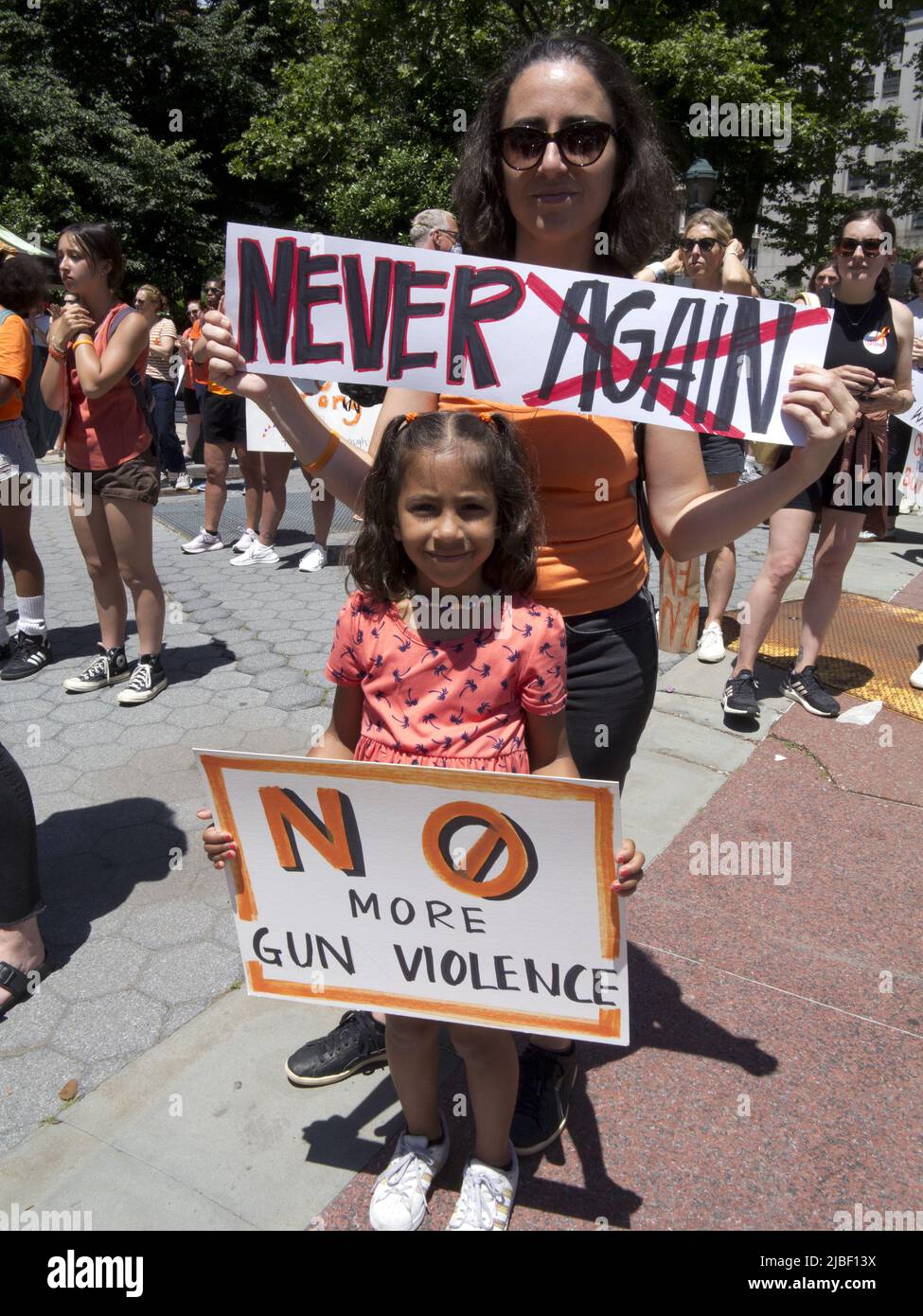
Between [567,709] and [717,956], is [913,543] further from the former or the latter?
[567,709]

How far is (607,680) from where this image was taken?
6.05ft

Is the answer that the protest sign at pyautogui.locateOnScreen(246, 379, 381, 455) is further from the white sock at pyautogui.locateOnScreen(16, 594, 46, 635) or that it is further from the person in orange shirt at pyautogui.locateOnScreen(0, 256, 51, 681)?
the white sock at pyautogui.locateOnScreen(16, 594, 46, 635)

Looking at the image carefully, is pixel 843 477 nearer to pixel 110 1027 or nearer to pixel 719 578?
pixel 719 578

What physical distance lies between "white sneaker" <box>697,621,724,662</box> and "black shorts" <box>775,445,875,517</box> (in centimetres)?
93

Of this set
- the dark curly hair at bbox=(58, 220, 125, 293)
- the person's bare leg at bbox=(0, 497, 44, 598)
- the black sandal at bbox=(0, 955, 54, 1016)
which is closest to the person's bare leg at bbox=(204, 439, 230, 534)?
the person's bare leg at bbox=(0, 497, 44, 598)

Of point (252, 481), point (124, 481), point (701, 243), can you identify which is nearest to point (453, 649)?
point (124, 481)

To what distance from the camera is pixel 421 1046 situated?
1794 mm

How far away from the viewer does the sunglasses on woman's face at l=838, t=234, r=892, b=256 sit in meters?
3.87

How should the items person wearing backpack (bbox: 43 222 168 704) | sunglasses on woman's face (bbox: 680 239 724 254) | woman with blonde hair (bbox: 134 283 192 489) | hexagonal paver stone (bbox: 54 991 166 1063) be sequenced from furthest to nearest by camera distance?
woman with blonde hair (bbox: 134 283 192 489), sunglasses on woman's face (bbox: 680 239 724 254), person wearing backpack (bbox: 43 222 168 704), hexagonal paver stone (bbox: 54 991 166 1063)

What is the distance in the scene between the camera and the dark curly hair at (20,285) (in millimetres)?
4309

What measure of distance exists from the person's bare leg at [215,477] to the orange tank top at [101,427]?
291 cm

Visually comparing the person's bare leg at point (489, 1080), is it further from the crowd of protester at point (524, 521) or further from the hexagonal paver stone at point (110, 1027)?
the hexagonal paver stone at point (110, 1027)

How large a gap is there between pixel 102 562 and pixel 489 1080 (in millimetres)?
3411

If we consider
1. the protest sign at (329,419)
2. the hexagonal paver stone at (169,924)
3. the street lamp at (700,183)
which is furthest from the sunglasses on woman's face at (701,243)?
the street lamp at (700,183)
